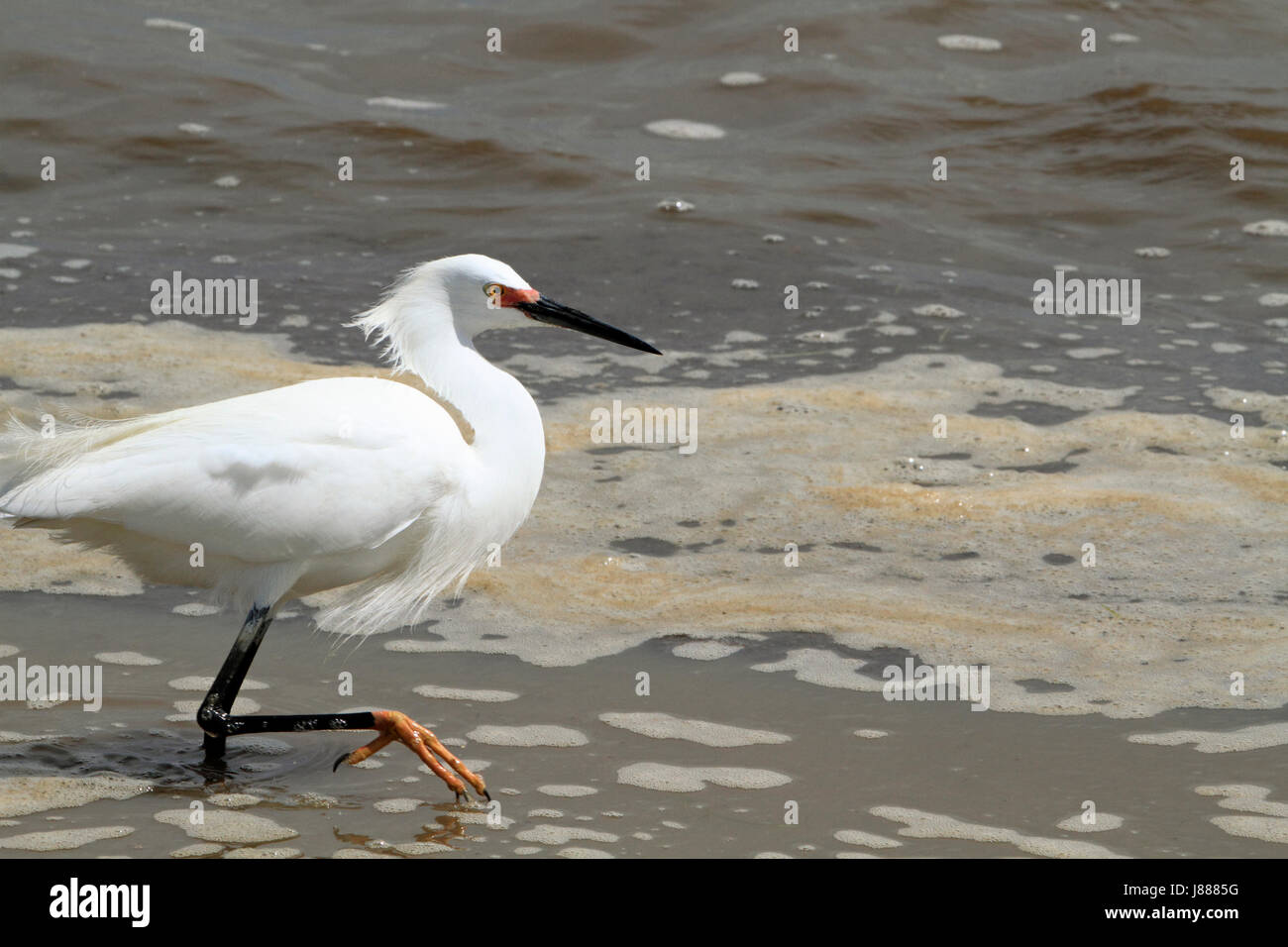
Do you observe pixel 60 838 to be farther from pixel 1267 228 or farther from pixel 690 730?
pixel 1267 228

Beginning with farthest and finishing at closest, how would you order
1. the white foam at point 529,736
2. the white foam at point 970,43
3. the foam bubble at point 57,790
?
the white foam at point 970,43 → the white foam at point 529,736 → the foam bubble at point 57,790

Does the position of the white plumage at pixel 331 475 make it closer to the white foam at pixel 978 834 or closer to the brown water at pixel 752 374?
the brown water at pixel 752 374

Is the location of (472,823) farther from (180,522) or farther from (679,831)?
(180,522)

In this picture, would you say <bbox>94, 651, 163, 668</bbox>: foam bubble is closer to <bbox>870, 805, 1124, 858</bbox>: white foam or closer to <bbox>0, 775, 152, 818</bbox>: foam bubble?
<bbox>0, 775, 152, 818</bbox>: foam bubble

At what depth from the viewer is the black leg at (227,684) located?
14.1 feet

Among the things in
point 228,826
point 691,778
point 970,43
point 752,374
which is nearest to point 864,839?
point 691,778

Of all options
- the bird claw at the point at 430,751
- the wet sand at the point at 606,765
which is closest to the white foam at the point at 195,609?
the wet sand at the point at 606,765

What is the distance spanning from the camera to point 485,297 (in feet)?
15.1

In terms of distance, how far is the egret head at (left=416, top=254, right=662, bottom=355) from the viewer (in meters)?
4.56

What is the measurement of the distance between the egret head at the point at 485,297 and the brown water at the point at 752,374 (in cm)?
116

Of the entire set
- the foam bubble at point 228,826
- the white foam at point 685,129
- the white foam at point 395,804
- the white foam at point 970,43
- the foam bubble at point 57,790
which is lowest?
the white foam at point 395,804

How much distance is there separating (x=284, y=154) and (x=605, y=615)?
7312 mm

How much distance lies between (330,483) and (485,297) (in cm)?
81

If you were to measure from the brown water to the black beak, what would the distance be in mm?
1080
